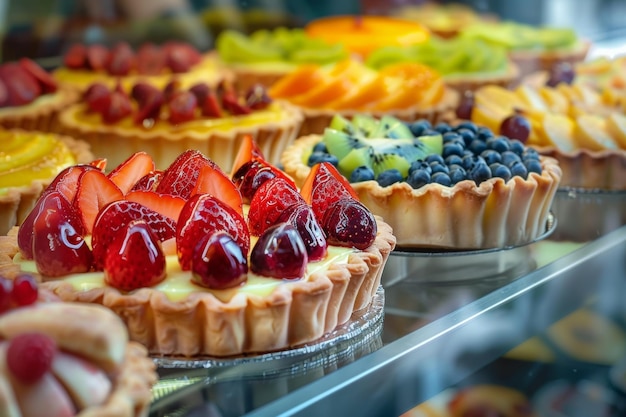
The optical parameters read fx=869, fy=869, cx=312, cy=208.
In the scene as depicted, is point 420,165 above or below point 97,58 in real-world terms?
below

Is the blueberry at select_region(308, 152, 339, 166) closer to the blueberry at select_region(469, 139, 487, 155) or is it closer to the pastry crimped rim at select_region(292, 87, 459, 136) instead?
the blueberry at select_region(469, 139, 487, 155)

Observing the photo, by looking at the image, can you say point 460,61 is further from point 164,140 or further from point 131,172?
point 131,172

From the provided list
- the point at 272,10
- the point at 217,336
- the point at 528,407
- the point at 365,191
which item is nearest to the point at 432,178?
the point at 365,191

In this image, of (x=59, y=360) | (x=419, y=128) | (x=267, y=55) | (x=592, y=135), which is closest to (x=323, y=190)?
(x=419, y=128)

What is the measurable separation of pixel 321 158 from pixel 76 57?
1.57 m

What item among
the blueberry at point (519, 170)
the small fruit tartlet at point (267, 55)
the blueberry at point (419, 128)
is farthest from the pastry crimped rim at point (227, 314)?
the small fruit tartlet at point (267, 55)

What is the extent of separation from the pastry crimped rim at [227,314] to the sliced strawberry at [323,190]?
223mm

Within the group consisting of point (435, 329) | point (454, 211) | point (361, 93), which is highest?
point (361, 93)

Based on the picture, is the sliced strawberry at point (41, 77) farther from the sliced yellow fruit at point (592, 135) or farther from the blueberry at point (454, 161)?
the sliced yellow fruit at point (592, 135)

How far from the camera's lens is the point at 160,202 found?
1701 millimetres

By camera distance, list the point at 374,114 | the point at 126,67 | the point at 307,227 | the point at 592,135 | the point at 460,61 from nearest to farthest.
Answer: the point at 307,227
the point at 592,135
the point at 374,114
the point at 126,67
the point at 460,61

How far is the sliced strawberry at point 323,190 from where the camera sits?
188 centimetres

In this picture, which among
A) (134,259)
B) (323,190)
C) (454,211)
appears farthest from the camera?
(454,211)

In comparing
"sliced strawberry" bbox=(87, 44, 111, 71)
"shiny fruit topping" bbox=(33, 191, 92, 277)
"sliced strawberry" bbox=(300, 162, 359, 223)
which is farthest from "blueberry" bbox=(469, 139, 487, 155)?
"sliced strawberry" bbox=(87, 44, 111, 71)
